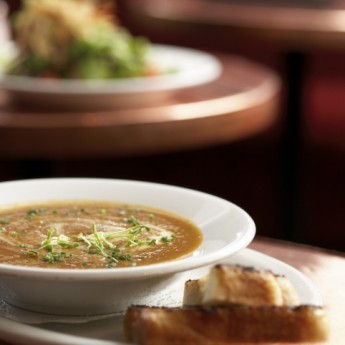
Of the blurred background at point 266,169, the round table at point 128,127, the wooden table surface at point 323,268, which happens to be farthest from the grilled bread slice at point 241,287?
the blurred background at point 266,169

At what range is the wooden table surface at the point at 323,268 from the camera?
1.28 meters

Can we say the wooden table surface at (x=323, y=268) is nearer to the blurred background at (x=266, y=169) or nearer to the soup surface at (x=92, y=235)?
the soup surface at (x=92, y=235)

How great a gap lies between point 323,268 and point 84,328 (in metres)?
0.46

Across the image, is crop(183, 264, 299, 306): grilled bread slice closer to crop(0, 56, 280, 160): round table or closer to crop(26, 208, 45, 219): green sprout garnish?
crop(26, 208, 45, 219): green sprout garnish

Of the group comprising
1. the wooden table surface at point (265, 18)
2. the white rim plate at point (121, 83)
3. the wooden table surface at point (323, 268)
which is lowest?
A: the wooden table surface at point (265, 18)

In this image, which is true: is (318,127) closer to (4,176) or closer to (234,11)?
(234,11)

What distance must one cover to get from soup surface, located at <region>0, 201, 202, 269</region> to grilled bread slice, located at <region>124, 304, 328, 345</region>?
0.11 metres

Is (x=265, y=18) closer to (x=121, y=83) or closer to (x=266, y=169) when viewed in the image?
(x=266, y=169)

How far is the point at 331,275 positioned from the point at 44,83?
161 cm

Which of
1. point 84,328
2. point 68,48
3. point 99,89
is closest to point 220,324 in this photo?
point 84,328

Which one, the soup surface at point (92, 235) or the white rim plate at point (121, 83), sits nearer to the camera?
the soup surface at point (92, 235)

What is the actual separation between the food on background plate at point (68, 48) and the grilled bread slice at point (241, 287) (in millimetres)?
2028

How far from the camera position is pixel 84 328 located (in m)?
1.19

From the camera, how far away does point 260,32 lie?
4055mm
